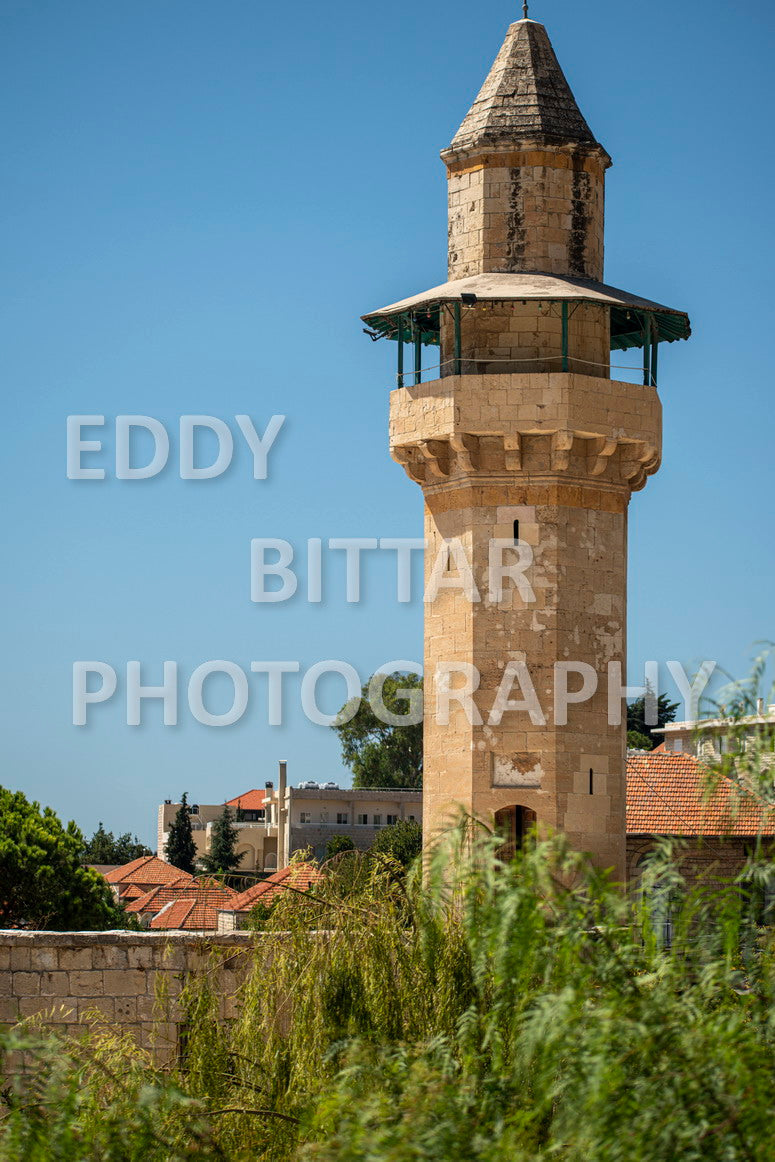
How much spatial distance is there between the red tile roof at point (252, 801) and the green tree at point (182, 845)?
7038 mm

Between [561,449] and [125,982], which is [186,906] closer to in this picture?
[561,449]

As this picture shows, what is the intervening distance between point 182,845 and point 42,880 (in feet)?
118

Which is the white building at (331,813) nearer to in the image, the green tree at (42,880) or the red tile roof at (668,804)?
the green tree at (42,880)

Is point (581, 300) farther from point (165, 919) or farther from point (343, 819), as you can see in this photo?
point (343, 819)

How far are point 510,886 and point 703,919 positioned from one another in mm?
1357

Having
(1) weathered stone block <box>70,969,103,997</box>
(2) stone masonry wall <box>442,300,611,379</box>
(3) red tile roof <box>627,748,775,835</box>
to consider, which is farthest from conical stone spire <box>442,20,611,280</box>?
(3) red tile roof <box>627,748,775,835</box>

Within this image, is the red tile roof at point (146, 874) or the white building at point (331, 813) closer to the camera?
the red tile roof at point (146, 874)

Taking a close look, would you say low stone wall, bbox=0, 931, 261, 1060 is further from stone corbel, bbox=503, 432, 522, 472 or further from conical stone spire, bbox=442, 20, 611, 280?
conical stone spire, bbox=442, 20, 611, 280

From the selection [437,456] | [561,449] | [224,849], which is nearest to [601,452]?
[561,449]

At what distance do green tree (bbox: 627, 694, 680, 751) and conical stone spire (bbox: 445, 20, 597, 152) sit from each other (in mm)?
49374

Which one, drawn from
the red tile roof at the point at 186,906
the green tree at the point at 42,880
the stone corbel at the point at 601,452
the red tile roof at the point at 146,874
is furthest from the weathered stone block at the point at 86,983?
the red tile roof at the point at 146,874

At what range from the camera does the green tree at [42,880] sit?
33.5 m

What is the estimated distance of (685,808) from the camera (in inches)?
1096

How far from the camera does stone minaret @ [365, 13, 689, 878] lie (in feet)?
55.1
